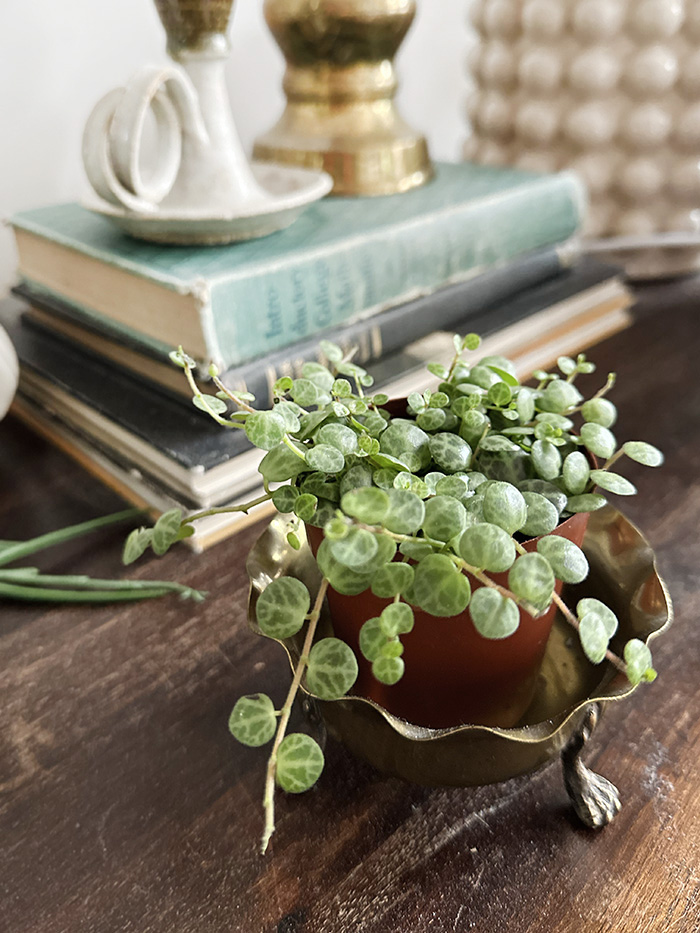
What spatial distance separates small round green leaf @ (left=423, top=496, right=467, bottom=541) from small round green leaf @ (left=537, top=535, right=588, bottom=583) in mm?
31

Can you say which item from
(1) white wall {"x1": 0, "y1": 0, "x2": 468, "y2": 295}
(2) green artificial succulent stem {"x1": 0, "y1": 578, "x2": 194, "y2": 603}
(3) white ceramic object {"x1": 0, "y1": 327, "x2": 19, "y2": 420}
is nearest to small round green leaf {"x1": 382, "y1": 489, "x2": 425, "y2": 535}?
(2) green artificial succulent stem {"x1": 0, "y1": 578, "x2": 194, "y2": 603}

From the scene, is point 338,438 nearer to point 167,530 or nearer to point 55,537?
point 167,530

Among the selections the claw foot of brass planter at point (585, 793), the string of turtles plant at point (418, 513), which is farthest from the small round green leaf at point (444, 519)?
the claw foot of brass planter at point (585, 793)

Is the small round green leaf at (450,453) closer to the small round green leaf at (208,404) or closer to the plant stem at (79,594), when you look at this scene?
the small round green leaf at (208,404)

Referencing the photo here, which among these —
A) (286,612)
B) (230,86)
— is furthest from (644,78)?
(286,612)

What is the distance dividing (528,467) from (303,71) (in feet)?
1.71

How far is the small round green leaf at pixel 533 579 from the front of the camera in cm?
23

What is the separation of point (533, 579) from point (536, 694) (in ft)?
0.38

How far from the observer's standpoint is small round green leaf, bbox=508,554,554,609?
8.9 inches

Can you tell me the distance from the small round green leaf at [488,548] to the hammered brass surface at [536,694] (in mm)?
61

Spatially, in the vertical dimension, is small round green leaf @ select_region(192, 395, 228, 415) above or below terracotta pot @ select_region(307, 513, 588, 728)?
above

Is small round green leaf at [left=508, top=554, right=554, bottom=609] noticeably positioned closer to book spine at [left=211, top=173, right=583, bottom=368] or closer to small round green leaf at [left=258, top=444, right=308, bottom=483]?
small round green leaf at [left=258, top=444, right=308, bottom=483]

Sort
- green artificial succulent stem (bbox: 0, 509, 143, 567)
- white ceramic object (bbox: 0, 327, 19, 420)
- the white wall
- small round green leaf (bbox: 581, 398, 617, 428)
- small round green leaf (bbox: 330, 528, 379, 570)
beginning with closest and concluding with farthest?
small round green leaf (bbox: 330, 528, 379, 570), small round green leaf (bbox: 581, 398, 617, 428), green artificial succulent stem (bbox: 0, 509, 143, 567), white ceramic object (bbox: 0, 327, 19, 420), the white wall

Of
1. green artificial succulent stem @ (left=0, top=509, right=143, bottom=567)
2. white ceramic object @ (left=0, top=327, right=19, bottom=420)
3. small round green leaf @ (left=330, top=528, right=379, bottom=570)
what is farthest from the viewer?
white ceramic object @ (left=0, top=327, right=19, bottom=420)
